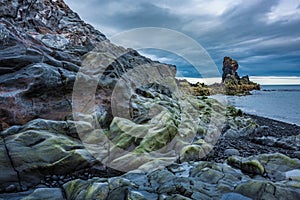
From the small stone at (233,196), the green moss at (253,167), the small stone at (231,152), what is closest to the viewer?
the small stone at (233,196)

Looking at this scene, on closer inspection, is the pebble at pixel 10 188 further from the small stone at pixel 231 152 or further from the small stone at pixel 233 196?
the small stone at pixel 231 152

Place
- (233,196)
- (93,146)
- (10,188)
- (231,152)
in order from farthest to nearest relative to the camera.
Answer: (231,152) < (93,146) < (10,188) < (233,196)

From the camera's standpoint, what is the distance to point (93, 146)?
9867 millimetres

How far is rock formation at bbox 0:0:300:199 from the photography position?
637 cm

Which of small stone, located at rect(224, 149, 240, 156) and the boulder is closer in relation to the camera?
the boulder

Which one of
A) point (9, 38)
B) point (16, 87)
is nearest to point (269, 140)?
point (16, 87)

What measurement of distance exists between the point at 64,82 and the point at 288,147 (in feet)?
50.9

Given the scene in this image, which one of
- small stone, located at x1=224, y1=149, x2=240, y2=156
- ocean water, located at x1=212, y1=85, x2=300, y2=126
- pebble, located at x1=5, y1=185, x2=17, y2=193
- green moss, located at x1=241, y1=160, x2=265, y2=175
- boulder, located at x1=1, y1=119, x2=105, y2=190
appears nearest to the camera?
pebble, located at x1=5, y1=185, x2=17, y2=193

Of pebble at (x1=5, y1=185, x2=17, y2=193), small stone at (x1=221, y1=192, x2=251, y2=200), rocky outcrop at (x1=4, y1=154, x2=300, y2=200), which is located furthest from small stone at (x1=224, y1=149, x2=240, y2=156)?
pebble at (x1=5, y1=185, x2=17, y2=193)

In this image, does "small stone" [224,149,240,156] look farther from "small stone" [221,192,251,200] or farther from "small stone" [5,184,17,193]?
"small stone" [5,184,17,193]

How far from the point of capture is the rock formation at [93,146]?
20.9 feet

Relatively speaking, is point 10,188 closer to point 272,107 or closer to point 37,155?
point 37,155

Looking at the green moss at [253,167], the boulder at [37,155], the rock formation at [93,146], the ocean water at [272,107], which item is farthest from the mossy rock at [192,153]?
the ocean water at [272,107]

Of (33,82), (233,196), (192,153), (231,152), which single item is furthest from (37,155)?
(231,152)
